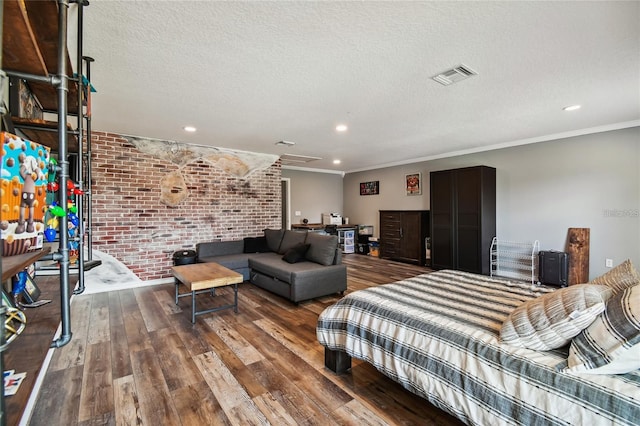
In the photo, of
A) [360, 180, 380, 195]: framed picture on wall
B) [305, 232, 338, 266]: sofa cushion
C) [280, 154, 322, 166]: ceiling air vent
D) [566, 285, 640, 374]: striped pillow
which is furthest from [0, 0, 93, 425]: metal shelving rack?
[360, 180, 380, 195]: framed picture on wall

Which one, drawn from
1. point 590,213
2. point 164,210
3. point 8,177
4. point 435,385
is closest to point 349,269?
point 164,210

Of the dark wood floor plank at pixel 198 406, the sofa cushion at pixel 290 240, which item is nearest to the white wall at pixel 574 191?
the sofa cushion at pixel 290 240

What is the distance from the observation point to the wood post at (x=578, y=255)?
14.3 ft

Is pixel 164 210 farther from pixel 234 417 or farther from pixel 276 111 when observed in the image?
pixel 234 417

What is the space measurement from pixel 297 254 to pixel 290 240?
2.38ft

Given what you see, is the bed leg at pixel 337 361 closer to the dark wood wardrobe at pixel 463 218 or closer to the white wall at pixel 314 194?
the dark wood wardrobe at pixel 463 218

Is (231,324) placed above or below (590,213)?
below

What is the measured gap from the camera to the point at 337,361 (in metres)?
2.20

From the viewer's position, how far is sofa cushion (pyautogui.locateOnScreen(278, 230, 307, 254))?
486 centimetres

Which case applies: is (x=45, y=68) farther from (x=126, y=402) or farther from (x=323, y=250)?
(x=323, y=250)

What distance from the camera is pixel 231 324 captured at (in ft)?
10.2

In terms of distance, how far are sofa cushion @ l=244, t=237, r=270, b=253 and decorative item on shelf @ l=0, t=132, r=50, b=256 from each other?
4599 millimetres

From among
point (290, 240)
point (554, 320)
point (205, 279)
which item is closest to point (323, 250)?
point (290, 240)

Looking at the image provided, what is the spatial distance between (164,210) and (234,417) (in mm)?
3990
